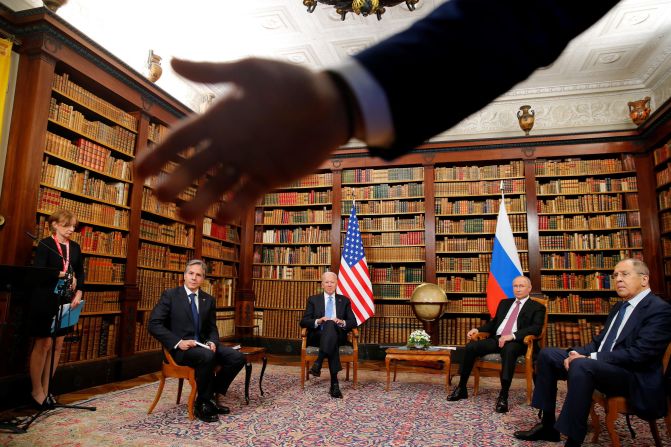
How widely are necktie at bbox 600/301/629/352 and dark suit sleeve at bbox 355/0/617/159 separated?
3210 millimetres

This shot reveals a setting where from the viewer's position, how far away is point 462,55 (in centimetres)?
43

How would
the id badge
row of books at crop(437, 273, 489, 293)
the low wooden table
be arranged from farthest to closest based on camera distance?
row of books at crop(437, 273, 489, 293) → the low wooden table → the id badge

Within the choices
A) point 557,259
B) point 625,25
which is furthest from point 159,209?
point 625,25

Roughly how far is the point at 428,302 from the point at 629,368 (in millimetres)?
3433

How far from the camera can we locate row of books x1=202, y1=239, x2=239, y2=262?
6823 millimetres

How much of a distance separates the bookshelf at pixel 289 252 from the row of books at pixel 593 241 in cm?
338

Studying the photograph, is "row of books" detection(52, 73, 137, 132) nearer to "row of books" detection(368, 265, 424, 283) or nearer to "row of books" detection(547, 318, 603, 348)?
"row of books" detection(368, 265, 424, 283)

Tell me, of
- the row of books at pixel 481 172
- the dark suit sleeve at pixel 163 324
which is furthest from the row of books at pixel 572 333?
the dark suit sleeve at pixel 163 324

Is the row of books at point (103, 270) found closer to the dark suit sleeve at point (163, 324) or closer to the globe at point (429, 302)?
the dark suit sleeve at point (163, 324)

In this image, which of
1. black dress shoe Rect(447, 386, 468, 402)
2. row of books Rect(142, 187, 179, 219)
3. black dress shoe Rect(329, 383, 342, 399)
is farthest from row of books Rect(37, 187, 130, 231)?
black dress shoe Rect(447, 386, 468, 402)

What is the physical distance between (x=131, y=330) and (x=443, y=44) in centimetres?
540

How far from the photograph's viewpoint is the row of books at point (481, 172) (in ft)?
22.4

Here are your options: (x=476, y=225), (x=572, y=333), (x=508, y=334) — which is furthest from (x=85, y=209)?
(x=572, y=333)

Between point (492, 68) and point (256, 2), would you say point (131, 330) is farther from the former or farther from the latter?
point (492, 68)
